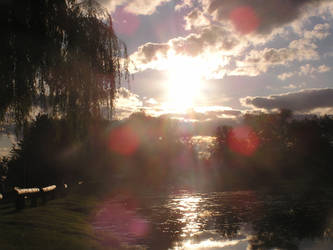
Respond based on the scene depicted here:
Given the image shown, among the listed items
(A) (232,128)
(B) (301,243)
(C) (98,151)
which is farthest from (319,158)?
(B) (301,243)

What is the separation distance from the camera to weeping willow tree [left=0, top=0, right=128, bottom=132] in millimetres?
9469

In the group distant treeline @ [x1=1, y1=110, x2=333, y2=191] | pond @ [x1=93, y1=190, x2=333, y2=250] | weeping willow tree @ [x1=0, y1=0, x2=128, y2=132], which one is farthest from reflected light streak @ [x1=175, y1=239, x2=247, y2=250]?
distant treeline @ [x1=1, y1=110, x2=333, y2=191]

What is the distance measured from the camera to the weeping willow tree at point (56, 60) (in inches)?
373

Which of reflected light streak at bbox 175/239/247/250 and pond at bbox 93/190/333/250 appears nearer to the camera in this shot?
reflected light streak at bbox 175/239/247/250

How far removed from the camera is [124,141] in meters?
73.4

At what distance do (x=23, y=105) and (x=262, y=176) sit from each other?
6708cm

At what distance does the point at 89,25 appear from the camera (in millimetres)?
11164

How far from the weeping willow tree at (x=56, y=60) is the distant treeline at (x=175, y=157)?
1155 inches

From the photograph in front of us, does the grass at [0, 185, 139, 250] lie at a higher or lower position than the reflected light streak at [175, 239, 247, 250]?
higher

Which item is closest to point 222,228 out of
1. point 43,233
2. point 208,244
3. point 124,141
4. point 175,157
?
point 208,244

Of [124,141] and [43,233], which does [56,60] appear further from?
[124,141]

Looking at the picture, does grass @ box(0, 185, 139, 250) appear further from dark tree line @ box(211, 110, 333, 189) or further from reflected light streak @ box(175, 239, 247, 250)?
dark tree line @ box(211, 110, 333, 189)

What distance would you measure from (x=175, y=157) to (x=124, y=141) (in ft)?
79.8

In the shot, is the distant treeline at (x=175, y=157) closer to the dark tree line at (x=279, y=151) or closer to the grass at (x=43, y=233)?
the dark tree line at (x=279, y=151)
